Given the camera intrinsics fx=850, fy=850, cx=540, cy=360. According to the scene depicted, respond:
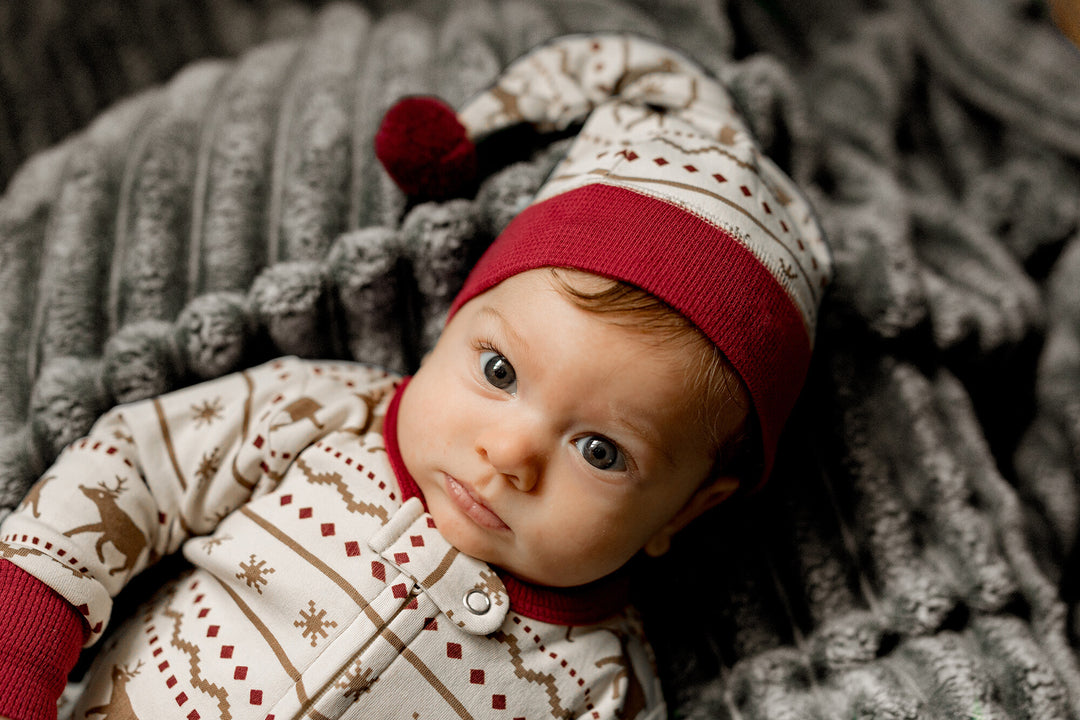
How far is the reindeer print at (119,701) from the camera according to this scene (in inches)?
29.2

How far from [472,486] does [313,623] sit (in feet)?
0.60

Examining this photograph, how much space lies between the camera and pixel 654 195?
0.76 meters

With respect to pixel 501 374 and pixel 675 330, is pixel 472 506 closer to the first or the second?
pixel 501 374

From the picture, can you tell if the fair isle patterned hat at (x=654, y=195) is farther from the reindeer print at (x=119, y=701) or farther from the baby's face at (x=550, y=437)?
the reindeer print at (x=119, y=701)

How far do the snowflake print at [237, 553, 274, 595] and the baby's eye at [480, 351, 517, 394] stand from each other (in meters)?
0.26

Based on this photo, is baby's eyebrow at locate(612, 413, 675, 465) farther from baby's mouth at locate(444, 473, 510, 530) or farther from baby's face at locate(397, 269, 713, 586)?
baby's mouth at locate(444, 473, 510, 530)

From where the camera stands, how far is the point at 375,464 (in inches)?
31.9

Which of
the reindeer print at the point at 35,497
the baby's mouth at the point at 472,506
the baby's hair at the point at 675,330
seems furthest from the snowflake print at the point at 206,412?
the baby's hair at the point at 675,330

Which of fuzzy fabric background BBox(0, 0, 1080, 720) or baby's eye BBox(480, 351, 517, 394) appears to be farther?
fuzzy fabric background BBox(0, 0, 1080, 720)

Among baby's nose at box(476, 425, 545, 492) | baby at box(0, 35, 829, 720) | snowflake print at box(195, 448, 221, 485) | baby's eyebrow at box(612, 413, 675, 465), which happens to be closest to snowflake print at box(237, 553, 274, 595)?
baby at box(0, 35, 829, 720)

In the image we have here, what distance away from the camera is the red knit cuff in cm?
67

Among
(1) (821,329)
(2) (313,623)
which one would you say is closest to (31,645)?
(2) (313,623)

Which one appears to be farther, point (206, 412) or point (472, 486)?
point (206, 412)

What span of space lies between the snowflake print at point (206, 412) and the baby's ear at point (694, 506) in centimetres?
44
